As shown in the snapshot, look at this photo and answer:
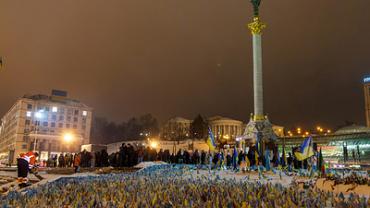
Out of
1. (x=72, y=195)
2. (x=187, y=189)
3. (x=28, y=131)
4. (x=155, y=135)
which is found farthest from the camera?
(x=155, y=135)

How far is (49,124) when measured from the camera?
81125 millimetres

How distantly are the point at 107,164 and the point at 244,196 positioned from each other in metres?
20.6

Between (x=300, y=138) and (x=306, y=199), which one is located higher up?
(x=300, y=138)

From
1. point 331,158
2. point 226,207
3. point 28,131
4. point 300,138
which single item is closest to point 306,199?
point 226,207

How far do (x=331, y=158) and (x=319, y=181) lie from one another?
4125 centimetres

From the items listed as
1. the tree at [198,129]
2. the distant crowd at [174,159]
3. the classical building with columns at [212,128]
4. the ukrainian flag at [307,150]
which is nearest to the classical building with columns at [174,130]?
the classical building with columns at [212,128]

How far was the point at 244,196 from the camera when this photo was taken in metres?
7.32

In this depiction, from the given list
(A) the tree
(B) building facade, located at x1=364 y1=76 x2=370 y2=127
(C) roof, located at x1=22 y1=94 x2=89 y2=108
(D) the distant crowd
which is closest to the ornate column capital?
(D) the distant crowd

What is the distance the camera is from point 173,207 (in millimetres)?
6672

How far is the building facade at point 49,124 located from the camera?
254ft

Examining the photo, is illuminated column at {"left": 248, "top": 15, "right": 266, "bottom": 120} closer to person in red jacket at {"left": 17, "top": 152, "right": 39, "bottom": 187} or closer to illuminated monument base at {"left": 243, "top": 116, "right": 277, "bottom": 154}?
illuminated monument base at {"left": 243, "top": 116, "right": 277, "bottom": 154}

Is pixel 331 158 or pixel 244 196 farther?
pixel 331 158

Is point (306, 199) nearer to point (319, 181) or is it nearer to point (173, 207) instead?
point (173, 207)

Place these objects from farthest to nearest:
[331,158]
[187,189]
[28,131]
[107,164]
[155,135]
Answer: [155,135] → [28,131] → [331,158] → [107,164] → [187,189]
